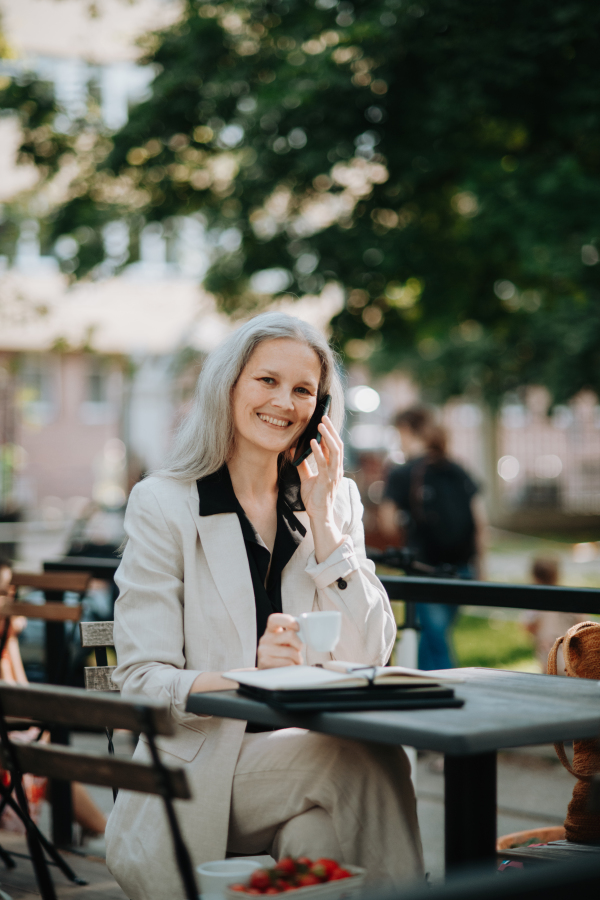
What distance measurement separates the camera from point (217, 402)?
3096mm

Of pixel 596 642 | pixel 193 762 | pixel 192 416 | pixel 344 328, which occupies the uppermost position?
pixel 344 328

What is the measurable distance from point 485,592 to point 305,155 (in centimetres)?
625

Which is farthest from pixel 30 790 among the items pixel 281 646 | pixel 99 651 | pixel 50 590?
pixel 281 646

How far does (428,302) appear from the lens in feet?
35.2

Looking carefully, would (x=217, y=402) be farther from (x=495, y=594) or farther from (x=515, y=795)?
(x=515, y=795)

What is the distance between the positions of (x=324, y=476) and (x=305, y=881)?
50.3 inches

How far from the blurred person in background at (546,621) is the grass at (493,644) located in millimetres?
1825

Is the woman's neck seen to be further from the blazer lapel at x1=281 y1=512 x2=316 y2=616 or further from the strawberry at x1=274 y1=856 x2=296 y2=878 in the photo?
the strawberry at x1=274 y1=856 x2=296 y2=878

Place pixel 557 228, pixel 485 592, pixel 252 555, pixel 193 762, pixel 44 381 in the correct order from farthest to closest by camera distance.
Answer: pixel 44 381 → pixel 557 228 → pixel 485 592 → pixel 252 555 → pixel 193 762

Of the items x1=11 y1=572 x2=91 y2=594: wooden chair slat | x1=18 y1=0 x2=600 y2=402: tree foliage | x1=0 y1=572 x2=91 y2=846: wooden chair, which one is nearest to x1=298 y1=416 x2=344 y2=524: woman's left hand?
x1=0 y1=572 x2=91 y2=846: wooden chair

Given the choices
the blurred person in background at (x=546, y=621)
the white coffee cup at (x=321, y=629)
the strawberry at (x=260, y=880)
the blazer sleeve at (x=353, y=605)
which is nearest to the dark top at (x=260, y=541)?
the blazer sleeve at (x=353, y=605)

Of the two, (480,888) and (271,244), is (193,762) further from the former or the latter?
(271,244)

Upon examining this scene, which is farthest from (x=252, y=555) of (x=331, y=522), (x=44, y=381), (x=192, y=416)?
(x=44, y=381)

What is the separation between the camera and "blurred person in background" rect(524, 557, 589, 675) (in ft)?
21.0
